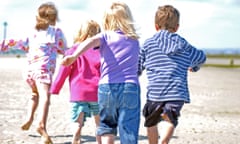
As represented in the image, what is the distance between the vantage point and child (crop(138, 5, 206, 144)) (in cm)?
619

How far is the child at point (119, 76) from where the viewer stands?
5574 mm

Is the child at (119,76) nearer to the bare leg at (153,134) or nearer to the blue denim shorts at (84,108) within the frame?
the bare leg at (153,134)

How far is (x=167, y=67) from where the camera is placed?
623 centimetres

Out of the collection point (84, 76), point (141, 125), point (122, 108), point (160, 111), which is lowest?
point (141, 125)

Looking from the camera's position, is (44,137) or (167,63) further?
(44,137)

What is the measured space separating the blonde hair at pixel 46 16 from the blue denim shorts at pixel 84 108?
53.3 inches

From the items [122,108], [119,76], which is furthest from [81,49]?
[122,108]

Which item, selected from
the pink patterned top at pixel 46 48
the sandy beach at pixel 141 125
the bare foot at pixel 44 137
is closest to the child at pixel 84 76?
the bare foot at pixel 44 137

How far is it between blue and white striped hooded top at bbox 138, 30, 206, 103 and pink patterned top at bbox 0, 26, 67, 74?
6.04 feet

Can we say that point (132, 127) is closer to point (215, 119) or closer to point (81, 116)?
point (81, 116)

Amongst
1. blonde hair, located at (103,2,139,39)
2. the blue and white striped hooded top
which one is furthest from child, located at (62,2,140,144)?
the blue and white striped hooded top

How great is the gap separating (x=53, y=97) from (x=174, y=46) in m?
9.48

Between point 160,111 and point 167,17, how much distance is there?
1.06 meters

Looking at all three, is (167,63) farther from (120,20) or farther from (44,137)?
(44,137)
